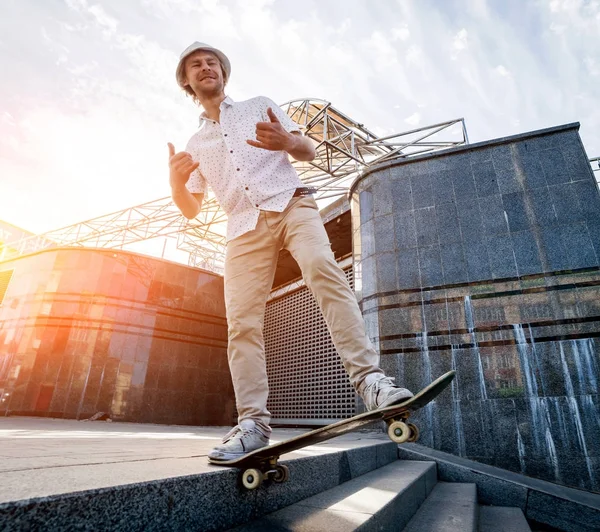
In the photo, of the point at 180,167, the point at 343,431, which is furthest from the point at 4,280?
the point at 343,431

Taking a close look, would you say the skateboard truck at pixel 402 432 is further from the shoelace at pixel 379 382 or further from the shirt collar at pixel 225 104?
the shirt collar at pixel 225 104

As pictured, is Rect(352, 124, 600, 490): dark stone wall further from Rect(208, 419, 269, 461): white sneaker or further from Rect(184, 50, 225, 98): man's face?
Rect(184, 50, 225, 98): man's face

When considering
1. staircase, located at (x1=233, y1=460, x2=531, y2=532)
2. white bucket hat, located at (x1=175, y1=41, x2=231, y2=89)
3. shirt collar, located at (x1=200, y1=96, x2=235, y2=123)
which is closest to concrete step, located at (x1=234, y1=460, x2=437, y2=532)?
staircase, located at (x1=233, y1=460, x2=531, y2=532)

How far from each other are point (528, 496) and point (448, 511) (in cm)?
140

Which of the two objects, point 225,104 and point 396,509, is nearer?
point 396,509

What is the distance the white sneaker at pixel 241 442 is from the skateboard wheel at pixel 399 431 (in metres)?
0.69

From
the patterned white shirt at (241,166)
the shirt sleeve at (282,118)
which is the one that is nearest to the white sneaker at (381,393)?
the patterned white shirt at (241,166)

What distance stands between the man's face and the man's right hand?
0.49 metres

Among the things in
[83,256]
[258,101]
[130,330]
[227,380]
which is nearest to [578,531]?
[258,101]

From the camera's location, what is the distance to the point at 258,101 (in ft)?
8.46

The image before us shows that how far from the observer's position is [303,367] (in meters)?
8.88

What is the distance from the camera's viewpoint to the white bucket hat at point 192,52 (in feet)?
8.12

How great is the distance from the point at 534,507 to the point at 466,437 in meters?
1.47

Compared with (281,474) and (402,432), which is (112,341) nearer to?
(281,474)
